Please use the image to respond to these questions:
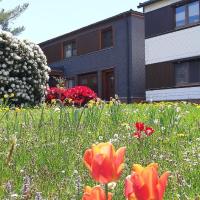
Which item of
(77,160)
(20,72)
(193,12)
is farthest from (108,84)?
(77,160)

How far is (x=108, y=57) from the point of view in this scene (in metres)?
33.6

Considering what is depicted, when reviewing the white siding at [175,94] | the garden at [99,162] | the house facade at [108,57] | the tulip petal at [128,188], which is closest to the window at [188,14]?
the white siding at [175,94]

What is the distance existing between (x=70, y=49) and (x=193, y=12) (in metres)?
14.3

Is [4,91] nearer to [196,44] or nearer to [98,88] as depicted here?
[196,44]

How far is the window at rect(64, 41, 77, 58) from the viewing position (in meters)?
38.1

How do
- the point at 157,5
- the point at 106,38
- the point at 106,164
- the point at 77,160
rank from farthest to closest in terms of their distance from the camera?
the point at 106,38
the point at 157,5
the point at 77,160
the point at 106,164

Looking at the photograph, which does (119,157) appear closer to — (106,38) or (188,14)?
(188,14)

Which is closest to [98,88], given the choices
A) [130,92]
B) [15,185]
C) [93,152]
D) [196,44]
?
[130,92]

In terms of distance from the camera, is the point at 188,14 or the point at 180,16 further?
the point at 180,16

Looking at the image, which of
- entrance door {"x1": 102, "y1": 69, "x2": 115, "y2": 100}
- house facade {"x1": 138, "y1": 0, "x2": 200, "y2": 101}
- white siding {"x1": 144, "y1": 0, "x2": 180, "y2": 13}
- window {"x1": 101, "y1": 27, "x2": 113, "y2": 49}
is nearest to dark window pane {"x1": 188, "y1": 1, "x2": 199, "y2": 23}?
house facade {"x1": 138, "y1": 0, "x2": 200, "y2": 101}

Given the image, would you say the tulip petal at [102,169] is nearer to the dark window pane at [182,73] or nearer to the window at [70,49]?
the dark window pane at [182,73]

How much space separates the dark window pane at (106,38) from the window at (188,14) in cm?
747

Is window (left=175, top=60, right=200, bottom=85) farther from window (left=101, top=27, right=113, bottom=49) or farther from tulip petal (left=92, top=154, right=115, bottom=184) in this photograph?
tulip petal (left=92, top=154, right=115, bottom=184)

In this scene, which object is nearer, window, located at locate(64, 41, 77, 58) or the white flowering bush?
the white flowering bush
